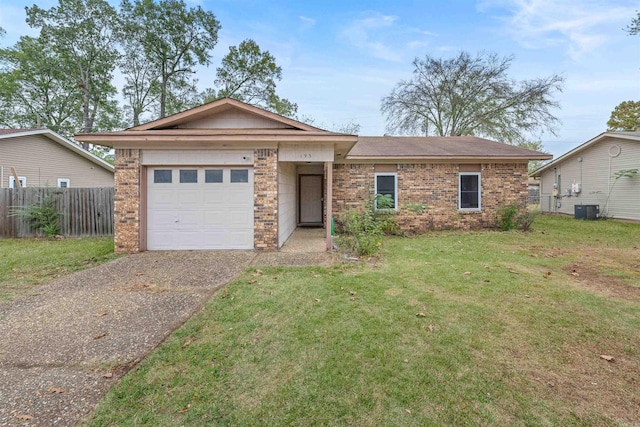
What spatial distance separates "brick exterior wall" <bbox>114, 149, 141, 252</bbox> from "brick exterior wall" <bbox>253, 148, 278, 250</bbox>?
2913mm

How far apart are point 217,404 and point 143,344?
1.44 m

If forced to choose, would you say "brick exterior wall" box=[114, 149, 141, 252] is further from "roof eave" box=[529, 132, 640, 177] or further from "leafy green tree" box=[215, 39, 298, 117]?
"roof eave" box=[529, 132, 640, 177]

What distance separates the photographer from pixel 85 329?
358 cm

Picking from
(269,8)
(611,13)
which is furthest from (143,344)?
(611,13)

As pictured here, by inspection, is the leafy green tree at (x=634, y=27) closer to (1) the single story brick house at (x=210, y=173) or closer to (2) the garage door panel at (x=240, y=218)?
(1) the single story brick house at (x=210, y=173)

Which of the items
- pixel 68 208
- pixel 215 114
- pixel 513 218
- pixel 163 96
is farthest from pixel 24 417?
pixel 163 96

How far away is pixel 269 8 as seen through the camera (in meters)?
13.9

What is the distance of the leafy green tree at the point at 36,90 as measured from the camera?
2233cm

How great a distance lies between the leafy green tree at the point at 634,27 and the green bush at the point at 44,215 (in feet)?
75.0

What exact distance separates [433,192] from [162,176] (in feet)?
29.9

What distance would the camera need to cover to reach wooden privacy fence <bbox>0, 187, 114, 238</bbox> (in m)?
10.2

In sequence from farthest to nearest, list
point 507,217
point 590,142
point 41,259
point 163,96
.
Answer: point 163,96 → point 590,142 → point 507,217 → point 41,259

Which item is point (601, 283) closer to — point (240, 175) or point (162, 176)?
point (240, 175)

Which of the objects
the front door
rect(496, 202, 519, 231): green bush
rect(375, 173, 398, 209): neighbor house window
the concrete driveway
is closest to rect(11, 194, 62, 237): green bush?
the concrete driveway
